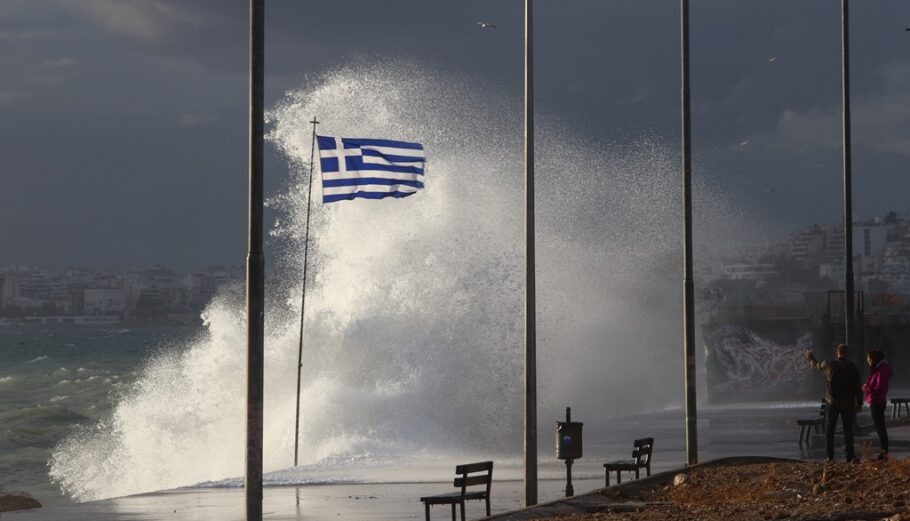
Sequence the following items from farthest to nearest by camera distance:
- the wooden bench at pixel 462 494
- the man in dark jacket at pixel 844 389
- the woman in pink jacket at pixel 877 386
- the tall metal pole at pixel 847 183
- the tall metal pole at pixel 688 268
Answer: the tall metal pole at pixel 847 183
the tall metal pole at pixel 688 268
the woman in pink jacket at pixel 877 386
the man in dark jacket at pixel 844 389
the wooden bench at pixel 462 494

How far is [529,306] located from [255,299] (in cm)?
635

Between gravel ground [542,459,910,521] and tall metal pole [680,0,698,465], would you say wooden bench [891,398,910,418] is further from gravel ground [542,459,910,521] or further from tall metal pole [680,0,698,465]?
gravel ground [542,459,910,521]

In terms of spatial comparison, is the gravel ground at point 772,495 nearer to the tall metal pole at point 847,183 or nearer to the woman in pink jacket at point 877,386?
the woman in pink jacket at point 877,386

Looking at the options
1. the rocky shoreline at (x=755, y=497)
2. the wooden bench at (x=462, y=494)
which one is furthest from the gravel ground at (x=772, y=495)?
the wooden bench at (x=462, y=494)

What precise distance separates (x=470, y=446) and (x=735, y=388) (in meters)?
18.7

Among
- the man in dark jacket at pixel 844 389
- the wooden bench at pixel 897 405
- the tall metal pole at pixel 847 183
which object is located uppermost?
the tall metal pole at pixel 847 183

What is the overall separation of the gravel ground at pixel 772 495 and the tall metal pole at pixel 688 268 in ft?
6.48

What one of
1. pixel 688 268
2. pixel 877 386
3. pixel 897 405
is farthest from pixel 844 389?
pixel 897 405

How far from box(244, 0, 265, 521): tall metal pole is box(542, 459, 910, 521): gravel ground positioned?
12.0ft

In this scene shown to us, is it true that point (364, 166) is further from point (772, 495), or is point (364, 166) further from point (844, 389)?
point (772, 495)

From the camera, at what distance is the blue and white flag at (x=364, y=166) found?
2692cm

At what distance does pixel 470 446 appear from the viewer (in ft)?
108

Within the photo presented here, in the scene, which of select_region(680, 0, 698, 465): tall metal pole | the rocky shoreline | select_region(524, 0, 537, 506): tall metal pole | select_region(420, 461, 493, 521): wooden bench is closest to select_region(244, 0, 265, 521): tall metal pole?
select_region(420, 461, 493, 521): wooden bench

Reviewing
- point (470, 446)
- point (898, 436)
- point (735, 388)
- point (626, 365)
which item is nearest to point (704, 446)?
point (898, 436)
